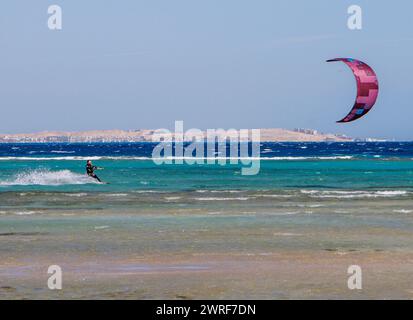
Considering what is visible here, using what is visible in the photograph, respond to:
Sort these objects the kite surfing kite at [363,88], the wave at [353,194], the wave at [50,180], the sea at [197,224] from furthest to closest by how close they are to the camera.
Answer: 1. the wave at [50,180]
2. the wave at [353,194]
3. the kite surfing kite at [363,88]
4. the sea at [197,224]

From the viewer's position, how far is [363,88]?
34.4m

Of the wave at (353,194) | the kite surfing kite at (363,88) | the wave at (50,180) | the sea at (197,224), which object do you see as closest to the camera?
the sea at (197,224)

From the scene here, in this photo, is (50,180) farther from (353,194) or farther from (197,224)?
(197,224)

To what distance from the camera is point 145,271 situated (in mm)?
15469

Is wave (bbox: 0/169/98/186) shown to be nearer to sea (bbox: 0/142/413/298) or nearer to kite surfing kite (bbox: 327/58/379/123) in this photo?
sea (bbox: 0/142/413/298)

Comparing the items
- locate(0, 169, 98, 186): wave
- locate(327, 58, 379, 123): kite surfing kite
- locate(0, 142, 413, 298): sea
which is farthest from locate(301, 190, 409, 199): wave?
locate(0, 169, 98, 186): wave

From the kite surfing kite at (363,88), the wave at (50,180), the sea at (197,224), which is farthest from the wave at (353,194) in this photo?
the wave at (50,180)

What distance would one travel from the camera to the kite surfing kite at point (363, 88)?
34.4 m

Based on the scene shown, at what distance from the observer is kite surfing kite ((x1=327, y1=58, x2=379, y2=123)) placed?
34.4 meters

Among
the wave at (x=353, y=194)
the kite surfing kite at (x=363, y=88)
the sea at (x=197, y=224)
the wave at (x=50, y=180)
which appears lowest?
the wave at (x=353, y=194)

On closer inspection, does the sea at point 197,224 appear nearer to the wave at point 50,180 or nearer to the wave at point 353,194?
the wave at point 353,194

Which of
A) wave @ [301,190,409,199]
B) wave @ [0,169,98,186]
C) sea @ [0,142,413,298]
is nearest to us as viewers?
sea @ [0,142,413,298]

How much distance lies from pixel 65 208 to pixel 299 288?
1711cm
